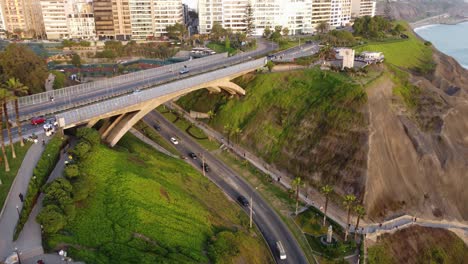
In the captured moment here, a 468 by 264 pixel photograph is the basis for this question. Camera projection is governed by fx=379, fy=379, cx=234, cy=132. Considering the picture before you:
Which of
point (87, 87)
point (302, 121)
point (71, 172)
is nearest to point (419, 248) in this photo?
A: point (302, 121)

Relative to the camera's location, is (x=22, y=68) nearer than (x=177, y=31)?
Yes

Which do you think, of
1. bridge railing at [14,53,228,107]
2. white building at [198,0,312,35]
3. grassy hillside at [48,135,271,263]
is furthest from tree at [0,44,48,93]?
white building at [198,0,312,35]

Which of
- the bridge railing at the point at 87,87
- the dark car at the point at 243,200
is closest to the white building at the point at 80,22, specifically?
the bridge railing at the point at 87,87

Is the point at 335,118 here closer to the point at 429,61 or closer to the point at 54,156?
the point at 54,156

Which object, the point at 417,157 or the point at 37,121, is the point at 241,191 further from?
the point at 37,121

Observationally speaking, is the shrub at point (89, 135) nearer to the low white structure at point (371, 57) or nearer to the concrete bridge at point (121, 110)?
the concrete bridge at point (121, 110)

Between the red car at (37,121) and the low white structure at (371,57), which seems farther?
the low white structure at (371,57)
